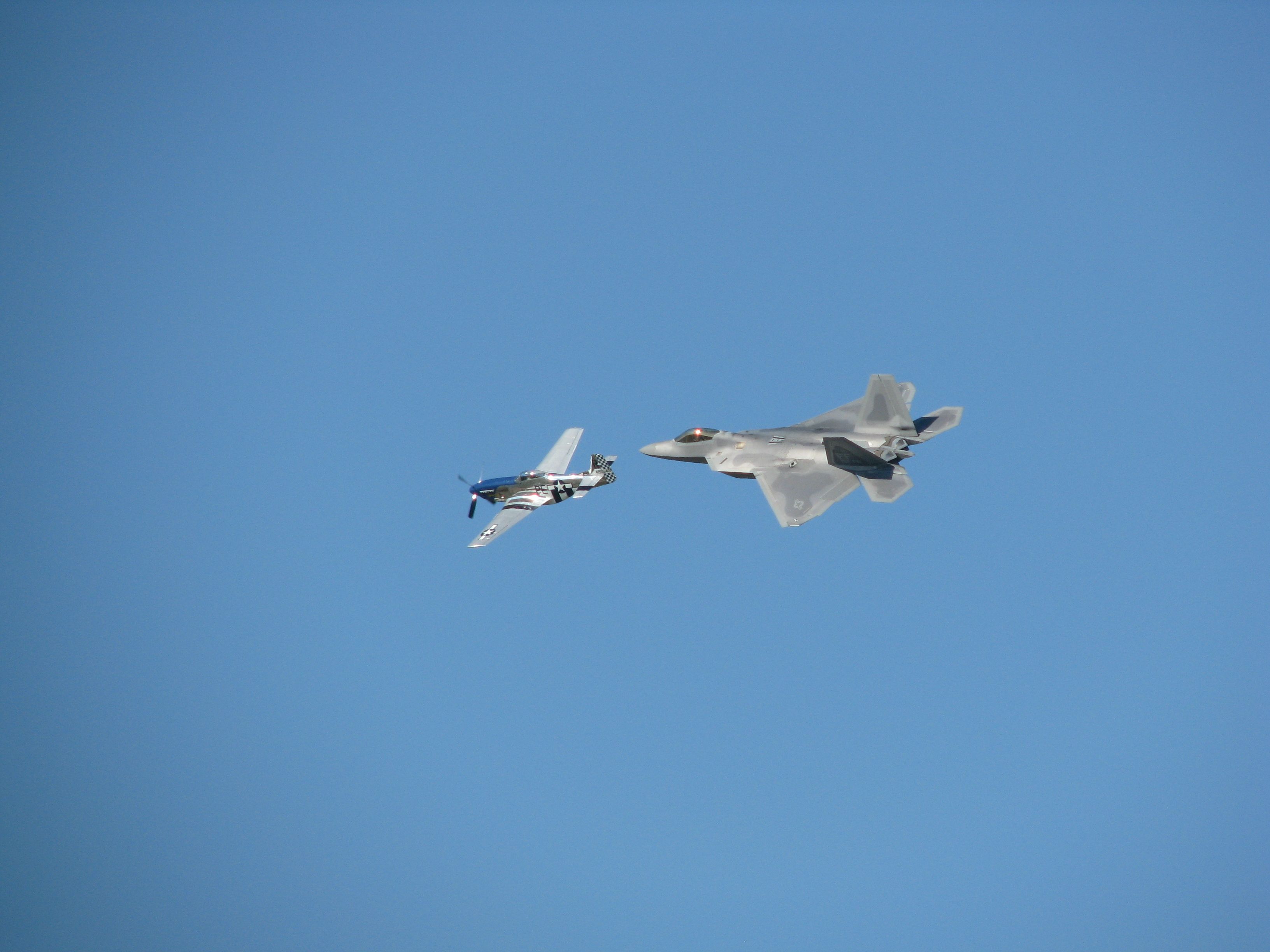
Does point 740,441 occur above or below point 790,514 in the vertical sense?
above

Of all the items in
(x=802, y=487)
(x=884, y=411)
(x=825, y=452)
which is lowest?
(x=802, y=487)

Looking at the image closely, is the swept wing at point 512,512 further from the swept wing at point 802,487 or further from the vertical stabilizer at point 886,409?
the vertical stabilizer at point 886,409

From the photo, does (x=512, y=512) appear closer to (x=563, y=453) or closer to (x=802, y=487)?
(x=563, y=453)

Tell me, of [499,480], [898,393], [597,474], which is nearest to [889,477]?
[898,393]

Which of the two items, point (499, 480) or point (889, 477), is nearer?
point (889, 477)

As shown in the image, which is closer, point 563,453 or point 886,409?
point 886,409

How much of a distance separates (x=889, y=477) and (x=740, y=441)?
8.11 m

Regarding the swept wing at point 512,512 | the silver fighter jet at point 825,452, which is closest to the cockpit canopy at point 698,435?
the silver fighter jet at point 825,452

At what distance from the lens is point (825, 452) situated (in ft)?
208

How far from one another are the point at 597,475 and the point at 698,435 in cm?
591

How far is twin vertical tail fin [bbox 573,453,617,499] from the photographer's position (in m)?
68.4

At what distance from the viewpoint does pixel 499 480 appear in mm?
69188

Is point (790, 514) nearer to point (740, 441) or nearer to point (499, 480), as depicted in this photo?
point (740, 441)

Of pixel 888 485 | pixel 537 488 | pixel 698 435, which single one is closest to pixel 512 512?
pixel 537 488
